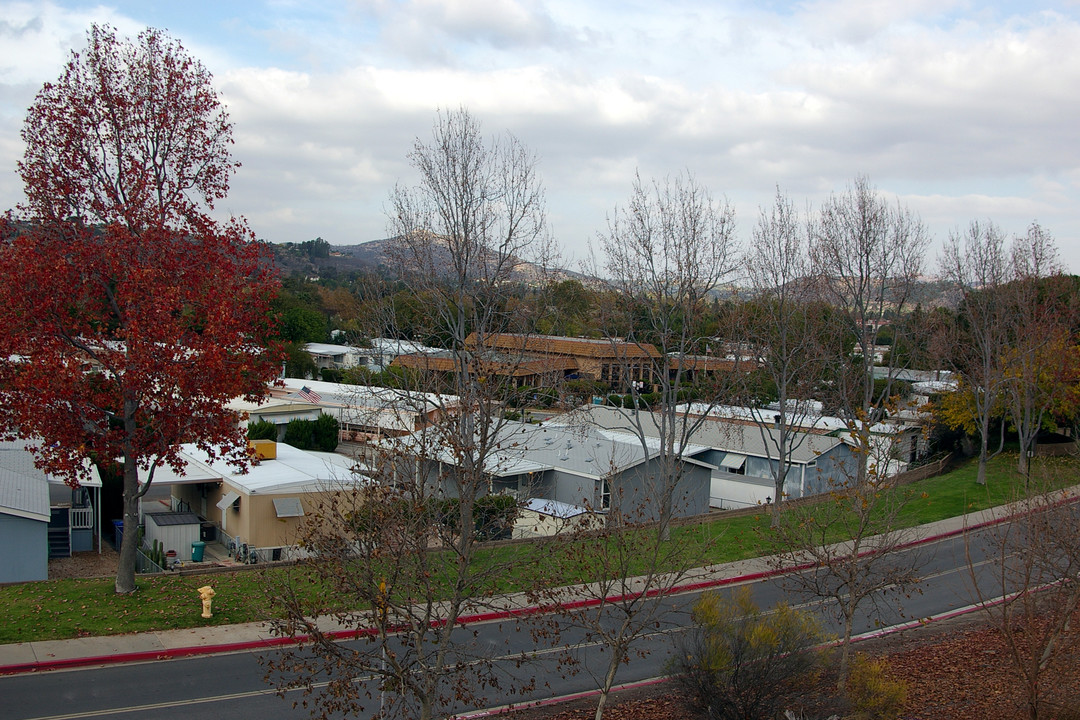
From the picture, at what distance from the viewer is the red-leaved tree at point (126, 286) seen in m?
14.0

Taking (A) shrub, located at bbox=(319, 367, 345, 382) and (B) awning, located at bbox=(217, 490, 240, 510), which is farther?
(A) shrub, located at bbox=(319, 367, 345, 382)

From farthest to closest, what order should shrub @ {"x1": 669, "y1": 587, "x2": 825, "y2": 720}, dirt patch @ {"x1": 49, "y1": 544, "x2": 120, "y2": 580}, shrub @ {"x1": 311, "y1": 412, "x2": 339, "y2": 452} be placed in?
shrub @ {"x1": 311, "y1": 412, "x2": 339, "y2": 452} → dirt patch @ {"x1": 49, "y1": 544, "x2": 120, "y2": 580} → shrub @ {"x1": 669, "y1": 587, "x2": 825, "y2": 720}

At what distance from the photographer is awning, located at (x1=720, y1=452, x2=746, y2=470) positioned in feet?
116

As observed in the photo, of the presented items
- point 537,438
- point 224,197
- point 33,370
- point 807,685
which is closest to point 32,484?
point 33,370

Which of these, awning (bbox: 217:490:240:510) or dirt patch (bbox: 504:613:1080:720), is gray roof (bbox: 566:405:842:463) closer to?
awning (bbox: 217:490:240:510)

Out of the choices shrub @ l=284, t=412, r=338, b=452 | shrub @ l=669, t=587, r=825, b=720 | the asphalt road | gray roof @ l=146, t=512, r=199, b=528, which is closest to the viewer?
shrub @ l=669, t=587, r=825, b=720

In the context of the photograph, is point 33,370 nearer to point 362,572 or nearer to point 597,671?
point 362,572

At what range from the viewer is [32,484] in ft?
70.7

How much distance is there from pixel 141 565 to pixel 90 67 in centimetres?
1359

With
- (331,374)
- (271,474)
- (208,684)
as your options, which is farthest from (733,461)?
(331,374)

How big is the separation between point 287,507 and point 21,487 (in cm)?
668

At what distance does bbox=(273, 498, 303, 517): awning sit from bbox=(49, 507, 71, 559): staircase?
238 inches

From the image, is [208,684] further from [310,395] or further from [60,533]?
[310,395]

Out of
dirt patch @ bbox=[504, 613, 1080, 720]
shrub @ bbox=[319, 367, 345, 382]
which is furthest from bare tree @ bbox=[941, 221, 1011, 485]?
shrub @ bbox=[319, 367, 345, 382]
